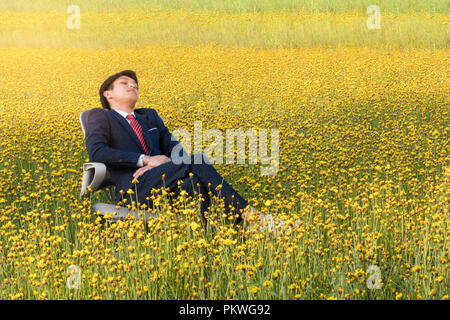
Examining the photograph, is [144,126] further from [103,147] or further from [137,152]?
[103,147]

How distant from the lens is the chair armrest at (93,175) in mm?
4633

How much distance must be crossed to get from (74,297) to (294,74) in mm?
8644

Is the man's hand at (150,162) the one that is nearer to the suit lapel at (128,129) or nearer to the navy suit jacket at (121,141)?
the navy suit jacket at (121,141)

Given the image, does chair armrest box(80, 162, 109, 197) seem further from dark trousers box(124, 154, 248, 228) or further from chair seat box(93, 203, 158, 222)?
dark trousers box(124, 154, 248, 228)

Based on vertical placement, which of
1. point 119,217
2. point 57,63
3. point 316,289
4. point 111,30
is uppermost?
point 111,30

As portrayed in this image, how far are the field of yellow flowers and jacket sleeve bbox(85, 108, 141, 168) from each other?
39cm

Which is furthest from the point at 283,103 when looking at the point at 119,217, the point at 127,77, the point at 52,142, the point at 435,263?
the point at 435,263

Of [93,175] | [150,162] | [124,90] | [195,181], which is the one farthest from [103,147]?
[195,181]

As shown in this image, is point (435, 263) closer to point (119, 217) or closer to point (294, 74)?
point (119, 217)

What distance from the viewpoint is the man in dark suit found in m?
4.40

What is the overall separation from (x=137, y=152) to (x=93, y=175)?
46cm

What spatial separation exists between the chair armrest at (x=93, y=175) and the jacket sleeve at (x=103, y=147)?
98 mm

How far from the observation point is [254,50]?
47.5 ft

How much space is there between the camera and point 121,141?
5039 millimetres
